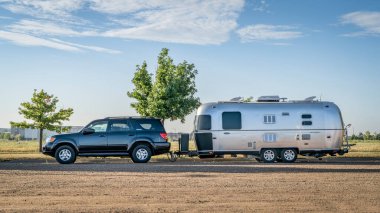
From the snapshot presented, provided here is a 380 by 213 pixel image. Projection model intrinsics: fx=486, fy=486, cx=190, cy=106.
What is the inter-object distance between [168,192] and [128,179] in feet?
9.81

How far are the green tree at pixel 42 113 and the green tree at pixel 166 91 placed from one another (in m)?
7.27

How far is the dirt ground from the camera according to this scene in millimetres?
8781

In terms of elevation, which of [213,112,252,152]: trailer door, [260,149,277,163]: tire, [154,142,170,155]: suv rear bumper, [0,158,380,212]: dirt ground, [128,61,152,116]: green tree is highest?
[128,61,152,116]: green tree

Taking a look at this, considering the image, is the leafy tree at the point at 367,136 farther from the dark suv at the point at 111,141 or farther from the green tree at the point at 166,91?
the dark suv at the point at 111,141

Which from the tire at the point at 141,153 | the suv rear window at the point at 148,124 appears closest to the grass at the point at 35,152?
the tire at the point at 141,153

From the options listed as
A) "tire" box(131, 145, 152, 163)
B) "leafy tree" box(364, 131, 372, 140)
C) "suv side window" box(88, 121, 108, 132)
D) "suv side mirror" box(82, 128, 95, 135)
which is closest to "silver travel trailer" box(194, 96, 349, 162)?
"tire" box(131, 145, 152, 163)

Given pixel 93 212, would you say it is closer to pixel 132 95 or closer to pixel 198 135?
pixel 198 135

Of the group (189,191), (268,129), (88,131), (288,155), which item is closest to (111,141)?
(88,131)

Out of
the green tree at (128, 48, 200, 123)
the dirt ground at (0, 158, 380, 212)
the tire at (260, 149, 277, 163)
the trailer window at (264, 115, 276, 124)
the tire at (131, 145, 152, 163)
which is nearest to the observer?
the dirt ground at (0, 158, 380, 212)

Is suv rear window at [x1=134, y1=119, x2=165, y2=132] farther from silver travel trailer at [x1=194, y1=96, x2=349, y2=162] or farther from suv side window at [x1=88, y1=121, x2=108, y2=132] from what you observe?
silver travel trailer at [x1=194, y1=96, x2=349, y2=162]

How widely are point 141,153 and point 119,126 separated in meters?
1.45

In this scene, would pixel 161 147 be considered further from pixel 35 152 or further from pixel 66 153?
pixel 35 152

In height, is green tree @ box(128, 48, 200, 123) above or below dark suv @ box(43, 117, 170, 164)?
above

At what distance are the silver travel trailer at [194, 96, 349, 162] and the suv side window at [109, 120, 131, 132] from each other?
298 centimetres
